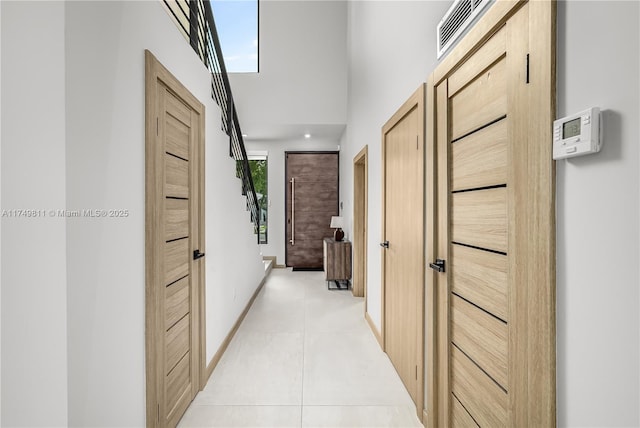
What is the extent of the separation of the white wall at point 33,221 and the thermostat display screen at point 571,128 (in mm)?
1452

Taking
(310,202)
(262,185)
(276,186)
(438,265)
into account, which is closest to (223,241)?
(438,265)

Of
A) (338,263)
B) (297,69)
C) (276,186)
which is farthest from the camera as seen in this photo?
(276,186)

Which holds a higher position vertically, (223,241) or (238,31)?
(238,31)

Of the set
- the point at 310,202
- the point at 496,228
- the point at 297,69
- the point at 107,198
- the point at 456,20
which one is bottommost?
the point at 496,228

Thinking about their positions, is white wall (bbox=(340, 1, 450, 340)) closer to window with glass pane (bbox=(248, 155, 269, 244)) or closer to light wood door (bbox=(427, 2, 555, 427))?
light wood door (bbox=(427, 2, 555, 427))

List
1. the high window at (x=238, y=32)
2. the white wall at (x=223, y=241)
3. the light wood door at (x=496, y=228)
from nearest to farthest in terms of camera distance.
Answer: the light wood door at (x=496, y=228) < the white wall at (x=223, y=241) < the high window at (x=238, y=32)

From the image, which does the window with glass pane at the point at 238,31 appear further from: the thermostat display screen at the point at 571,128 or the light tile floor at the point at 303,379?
the thermostat display screen at the point at 571,128

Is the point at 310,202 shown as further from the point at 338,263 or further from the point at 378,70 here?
the point at 378,70

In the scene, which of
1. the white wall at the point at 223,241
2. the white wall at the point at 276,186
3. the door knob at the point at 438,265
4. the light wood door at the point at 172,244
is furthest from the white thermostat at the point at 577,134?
the white wall at the point at 276,186

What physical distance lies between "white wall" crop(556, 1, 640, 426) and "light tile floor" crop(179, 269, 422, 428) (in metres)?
1.41

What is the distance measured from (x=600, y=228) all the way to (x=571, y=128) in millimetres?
254

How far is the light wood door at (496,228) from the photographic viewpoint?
3.20 feet

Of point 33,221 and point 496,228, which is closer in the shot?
point 33,221

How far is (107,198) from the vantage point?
51.7 inches
